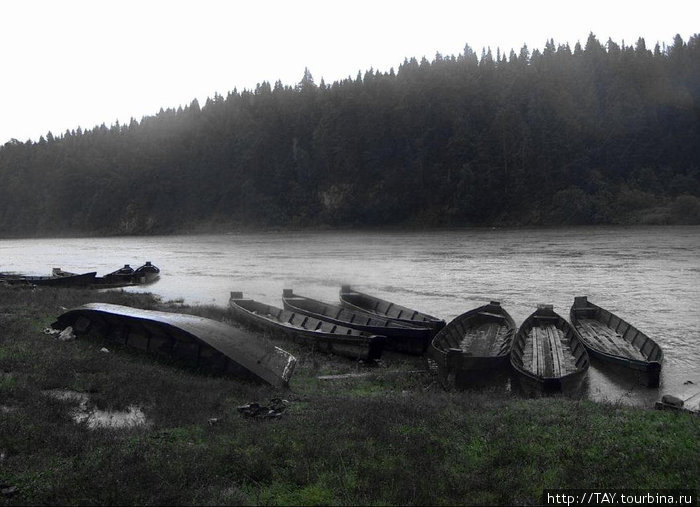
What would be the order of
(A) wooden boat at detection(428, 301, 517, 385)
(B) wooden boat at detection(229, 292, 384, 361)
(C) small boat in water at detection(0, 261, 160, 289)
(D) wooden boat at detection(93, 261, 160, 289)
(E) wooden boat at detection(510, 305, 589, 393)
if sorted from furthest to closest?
(D) wooden boat at detection(93, 261, 160, 289) < (C) small boat in water at detection(0, 261, 160, 289) < (B) wooden boat at detection(229, 292, 384, 361) < (A) wooden boat at detection(428, 301, 517, 385) < (E) wooden boat at detection(510, 305, 589, 393)

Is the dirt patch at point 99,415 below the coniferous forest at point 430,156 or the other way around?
below

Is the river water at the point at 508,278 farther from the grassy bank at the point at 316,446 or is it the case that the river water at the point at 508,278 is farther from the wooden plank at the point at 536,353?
the grassy bank at the point at 316,446

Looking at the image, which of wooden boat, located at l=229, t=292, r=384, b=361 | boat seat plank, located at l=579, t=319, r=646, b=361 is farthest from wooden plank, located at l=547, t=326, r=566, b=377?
wooden boat, located at l=229, t=292, r=384, b=361

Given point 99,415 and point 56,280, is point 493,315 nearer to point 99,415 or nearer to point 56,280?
point 99,415

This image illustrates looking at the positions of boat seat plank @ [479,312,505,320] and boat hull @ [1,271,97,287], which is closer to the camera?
boat seat plank @ [479,312,505,320]

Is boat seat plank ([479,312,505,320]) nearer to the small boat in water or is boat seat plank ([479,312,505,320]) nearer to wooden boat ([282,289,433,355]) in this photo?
wooden boat ([282,289,433,355])

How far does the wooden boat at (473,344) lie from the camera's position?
15.3 m

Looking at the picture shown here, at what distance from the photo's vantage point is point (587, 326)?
75.6ft

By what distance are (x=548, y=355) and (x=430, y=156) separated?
114403 mm

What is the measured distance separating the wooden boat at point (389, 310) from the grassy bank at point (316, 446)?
7.42 metres

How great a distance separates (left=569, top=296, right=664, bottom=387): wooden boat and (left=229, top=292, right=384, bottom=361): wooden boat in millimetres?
7566

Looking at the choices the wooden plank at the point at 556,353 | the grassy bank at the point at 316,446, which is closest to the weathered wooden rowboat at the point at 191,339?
the grassy bank at the point at 316,446

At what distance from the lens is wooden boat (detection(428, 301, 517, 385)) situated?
15312mm

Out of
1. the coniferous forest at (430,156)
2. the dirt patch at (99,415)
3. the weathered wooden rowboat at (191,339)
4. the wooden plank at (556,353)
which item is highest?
the coniferous forest at (430,156)
